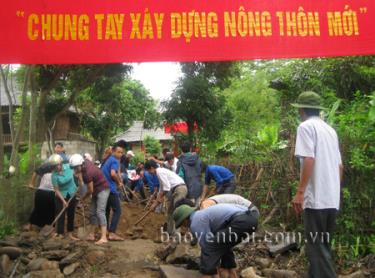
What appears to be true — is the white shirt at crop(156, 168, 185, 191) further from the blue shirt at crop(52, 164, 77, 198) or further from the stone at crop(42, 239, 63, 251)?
the stone at crop(42, 239, 63, 251)

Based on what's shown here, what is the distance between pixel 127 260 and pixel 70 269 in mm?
808

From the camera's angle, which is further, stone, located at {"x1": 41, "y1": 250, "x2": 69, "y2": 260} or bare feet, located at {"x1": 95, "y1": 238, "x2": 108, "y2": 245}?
bare feet, located at {"x1": 95, "y1": 238, "x2": 108, "y2": 245}

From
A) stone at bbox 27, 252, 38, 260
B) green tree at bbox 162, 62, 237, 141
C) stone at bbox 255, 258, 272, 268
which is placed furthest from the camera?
green tree at bbox 162, 62, 237, 141

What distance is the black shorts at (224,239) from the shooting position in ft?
14.0

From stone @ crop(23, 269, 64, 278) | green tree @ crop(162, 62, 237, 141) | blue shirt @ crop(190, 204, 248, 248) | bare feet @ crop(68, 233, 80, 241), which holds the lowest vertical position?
stone @ crop(23, 269, 64, 278)

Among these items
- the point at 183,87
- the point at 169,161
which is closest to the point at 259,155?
the point at 169,161

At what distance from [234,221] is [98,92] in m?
11.9

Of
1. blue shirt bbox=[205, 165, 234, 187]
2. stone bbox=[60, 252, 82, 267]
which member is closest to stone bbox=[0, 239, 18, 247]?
stone bbox=[60, 252, 82, 267]

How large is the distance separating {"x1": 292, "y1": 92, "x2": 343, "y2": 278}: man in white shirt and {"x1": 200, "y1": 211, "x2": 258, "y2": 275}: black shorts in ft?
2.84

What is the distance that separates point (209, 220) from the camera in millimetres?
4363

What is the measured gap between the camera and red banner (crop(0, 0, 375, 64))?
14.4ft

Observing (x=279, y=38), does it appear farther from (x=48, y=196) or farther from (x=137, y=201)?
(x=137, y=201)

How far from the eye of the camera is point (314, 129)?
3629mm

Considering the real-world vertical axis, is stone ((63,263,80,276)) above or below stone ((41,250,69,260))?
below
